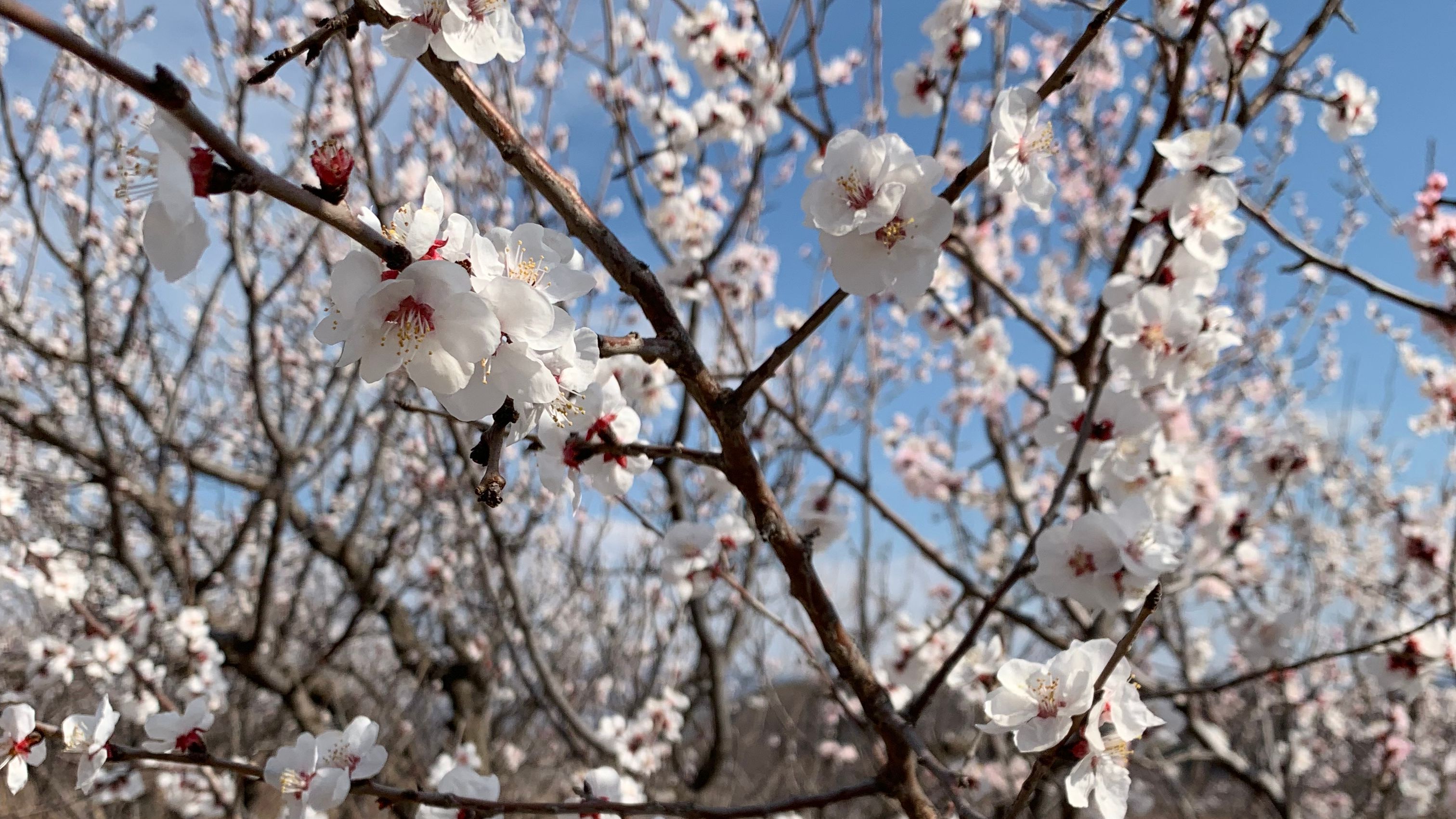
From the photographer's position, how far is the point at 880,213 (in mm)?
1070

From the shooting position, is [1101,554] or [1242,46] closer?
[1101,554]

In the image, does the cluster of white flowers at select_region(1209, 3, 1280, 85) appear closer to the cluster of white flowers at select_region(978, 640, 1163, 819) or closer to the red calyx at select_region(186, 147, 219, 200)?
the cluster of white flowers at select_region(978, 640, 1163, 819)

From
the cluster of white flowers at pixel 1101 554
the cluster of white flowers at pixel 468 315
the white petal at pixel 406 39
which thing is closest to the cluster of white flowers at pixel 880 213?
the cluster of white flowers at pixel 468 315

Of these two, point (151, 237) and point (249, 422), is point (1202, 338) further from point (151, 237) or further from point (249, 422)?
point (249, 422)

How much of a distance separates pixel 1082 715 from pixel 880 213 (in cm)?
72

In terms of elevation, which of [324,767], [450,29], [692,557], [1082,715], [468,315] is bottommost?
[324,767]

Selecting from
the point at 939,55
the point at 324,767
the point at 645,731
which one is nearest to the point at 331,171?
the point at 324,767

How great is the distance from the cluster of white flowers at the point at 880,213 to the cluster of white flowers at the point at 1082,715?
56 cm

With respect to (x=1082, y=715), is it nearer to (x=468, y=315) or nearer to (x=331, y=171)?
(x=468, y=315)

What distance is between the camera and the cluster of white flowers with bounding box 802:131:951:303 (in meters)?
1.08

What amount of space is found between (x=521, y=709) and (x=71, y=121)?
4.96m

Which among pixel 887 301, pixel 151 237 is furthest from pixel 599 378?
pixel 887 301

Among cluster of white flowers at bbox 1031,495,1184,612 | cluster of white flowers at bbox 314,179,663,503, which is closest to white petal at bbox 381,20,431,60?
cluster of white flowers at bbox 314,179,663,503

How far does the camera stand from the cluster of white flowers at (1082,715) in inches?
39.0
